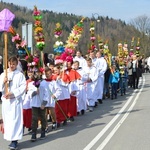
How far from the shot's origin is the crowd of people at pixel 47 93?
25.9 ft

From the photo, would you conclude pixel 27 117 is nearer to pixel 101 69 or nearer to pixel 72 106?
pixel 72 106

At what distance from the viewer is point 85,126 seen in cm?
1030

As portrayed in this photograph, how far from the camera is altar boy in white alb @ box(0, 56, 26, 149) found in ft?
25.7

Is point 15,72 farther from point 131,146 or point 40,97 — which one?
point 131,146

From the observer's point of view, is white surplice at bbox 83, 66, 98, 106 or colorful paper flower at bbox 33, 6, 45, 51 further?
white surplice at bbox 83, 66, 98, 106

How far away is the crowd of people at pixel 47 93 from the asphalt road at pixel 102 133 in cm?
33

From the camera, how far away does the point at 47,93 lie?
9039mm

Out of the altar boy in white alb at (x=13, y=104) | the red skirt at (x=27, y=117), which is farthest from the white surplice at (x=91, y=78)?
the altar boy in white alb at (x=13, y=104)

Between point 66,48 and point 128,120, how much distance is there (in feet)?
9.35

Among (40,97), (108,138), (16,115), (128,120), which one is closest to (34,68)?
(40,97)

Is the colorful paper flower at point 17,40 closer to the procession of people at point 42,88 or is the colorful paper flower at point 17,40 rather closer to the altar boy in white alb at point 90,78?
the procession of people at point 42,88

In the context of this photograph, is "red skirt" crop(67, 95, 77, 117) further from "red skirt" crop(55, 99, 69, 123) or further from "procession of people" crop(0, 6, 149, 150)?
"red skirt" crop(55, 99, 69, 123)

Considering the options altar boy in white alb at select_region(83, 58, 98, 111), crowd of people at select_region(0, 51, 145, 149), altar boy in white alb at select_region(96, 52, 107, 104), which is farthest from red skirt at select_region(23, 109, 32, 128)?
altar boy in white alb at select_region(96, 52, 107, 104)

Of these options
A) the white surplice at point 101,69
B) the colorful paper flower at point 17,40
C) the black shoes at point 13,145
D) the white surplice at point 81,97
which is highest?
the colorful paper flower at point 17,40
